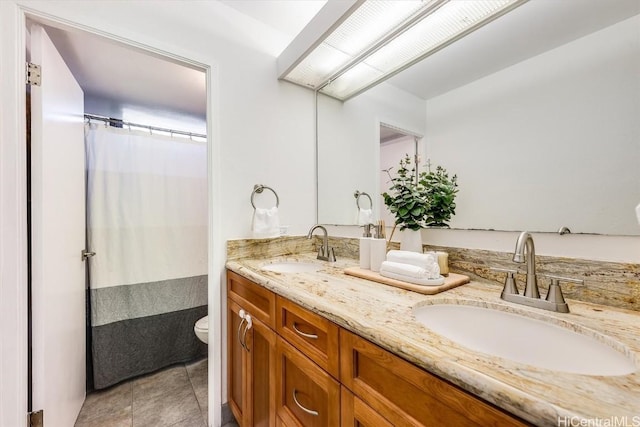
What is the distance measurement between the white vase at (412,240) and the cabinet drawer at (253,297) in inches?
23.6

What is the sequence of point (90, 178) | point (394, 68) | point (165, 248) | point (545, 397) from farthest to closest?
point (165, 248), point (90, 178), point (394, 68), point (545, 397)

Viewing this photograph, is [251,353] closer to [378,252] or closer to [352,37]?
[378,252]

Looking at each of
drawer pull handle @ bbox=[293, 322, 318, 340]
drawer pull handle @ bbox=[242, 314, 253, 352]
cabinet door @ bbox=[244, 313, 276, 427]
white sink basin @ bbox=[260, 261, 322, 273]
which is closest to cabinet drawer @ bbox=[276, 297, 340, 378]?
drawer pull handle @ bbox=[293, 322, 318, 340]

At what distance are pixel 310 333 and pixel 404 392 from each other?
328 millimetres

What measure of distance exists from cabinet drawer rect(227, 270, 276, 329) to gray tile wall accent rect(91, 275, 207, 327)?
0.86m

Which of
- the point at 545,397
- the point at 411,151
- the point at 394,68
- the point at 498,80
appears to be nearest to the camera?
the point at 545,397

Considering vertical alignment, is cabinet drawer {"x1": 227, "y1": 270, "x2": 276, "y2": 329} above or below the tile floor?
above

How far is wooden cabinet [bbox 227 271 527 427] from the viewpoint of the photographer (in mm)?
457

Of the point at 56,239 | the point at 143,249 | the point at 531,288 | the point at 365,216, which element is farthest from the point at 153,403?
the point at 531,288

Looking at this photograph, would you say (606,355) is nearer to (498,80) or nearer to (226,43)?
(498,80)

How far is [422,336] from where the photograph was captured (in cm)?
52

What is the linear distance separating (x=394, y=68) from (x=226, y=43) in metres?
0.94

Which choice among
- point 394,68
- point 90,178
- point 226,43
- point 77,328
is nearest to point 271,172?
point 226,43

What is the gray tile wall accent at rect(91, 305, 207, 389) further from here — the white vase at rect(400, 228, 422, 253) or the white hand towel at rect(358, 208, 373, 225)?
the white vase at rect(400, 228, 422, 253)
